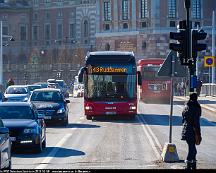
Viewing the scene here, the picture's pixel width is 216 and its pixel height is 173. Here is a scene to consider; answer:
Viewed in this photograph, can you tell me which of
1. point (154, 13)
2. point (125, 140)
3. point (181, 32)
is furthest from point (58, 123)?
point (154, 13)

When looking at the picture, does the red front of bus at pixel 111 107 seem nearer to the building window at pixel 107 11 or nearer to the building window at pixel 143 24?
the building window at pixel 143 24

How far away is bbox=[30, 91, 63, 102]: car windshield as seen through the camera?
36572mm

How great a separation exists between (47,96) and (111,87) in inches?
145

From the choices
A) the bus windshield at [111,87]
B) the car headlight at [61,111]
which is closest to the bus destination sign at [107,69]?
the bus windshield at [111,87]

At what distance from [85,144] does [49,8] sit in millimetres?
106057

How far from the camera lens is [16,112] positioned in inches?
953

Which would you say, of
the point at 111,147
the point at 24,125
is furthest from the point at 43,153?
the point at 111,147

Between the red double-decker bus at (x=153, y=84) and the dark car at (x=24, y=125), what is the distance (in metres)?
37.9

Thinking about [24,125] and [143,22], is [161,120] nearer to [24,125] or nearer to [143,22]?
[24,125]

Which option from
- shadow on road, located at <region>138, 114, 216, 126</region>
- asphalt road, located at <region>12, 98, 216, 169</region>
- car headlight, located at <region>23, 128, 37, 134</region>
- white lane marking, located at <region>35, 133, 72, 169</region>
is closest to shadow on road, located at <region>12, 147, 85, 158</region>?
asphalt road, located at <region>12, 98, 216, 169</region>

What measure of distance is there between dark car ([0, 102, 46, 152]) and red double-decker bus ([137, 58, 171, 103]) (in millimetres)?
37934

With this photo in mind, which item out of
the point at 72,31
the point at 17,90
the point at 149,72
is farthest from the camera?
the point at 72,31

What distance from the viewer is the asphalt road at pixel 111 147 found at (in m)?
19.6

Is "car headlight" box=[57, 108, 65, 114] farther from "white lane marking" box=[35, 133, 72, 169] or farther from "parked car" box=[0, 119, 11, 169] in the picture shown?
"parked car" box=[0, 119, 11, 169]
